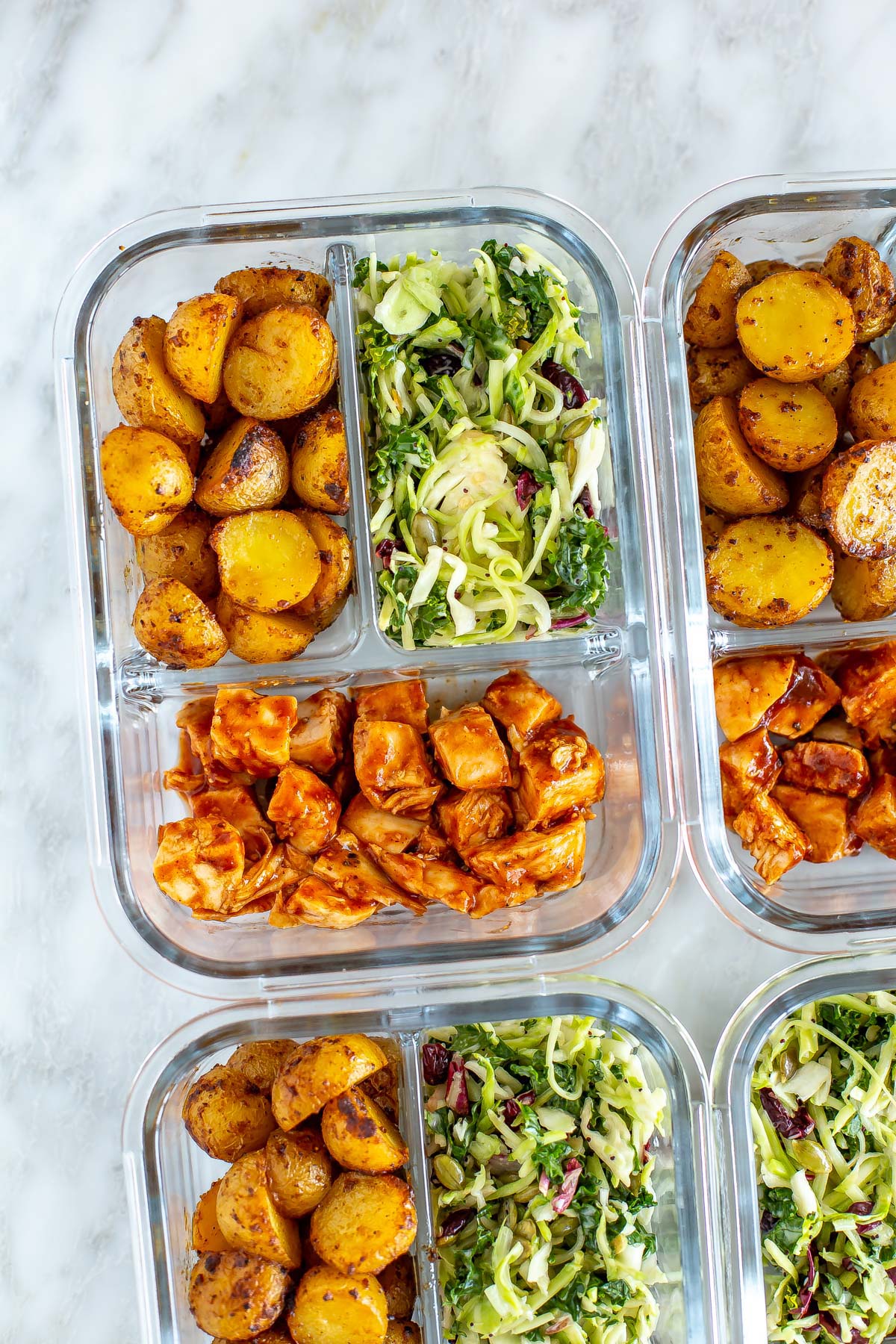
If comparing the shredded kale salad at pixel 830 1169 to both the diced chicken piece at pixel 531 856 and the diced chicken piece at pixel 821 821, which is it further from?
the diced chicken piece at pixel 531 856

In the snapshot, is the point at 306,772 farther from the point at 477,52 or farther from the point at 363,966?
the point at 477,52

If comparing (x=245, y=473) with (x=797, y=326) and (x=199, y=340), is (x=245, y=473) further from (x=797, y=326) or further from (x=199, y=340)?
(x=797, y=326)

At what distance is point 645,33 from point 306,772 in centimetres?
178

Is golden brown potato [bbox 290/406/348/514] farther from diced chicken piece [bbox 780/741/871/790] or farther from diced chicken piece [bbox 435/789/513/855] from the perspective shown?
diced chicken piece [bbox 780/741/871/790]

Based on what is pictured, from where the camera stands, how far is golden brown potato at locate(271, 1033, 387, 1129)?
5.97 feet

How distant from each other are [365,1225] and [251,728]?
2.97ft

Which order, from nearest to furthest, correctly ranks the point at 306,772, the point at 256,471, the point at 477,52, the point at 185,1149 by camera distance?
the point at 256,471, the point at 306,772, the point at 185,1149, the point at 477,52

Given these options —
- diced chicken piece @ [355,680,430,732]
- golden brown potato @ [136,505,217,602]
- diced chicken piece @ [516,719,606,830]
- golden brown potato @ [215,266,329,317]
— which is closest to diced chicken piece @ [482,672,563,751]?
diced chicken piece @ [516,719,606,830]

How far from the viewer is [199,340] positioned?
1782mm

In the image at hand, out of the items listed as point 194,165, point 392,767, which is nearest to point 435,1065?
point 392,767

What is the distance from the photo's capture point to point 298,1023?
1980mm

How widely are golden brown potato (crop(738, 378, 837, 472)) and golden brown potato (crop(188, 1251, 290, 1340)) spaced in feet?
5.74

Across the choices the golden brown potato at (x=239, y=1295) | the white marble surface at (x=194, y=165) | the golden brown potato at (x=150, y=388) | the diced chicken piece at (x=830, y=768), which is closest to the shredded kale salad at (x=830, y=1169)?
the white marble surface at (x=194, y=165)

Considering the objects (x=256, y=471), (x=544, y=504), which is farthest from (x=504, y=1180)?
(x=256, y=471)
